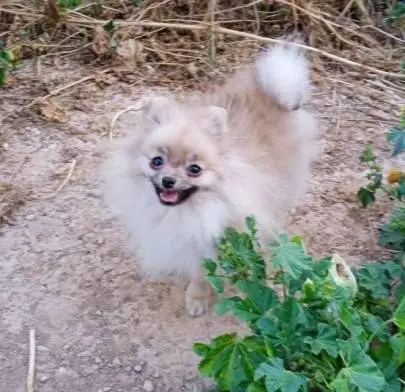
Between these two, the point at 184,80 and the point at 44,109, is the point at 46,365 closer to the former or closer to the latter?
the point at 44,109

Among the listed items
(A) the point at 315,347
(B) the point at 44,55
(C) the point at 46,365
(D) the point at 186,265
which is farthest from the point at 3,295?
(B) the point at 44,55

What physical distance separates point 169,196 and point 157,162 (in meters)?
0.10

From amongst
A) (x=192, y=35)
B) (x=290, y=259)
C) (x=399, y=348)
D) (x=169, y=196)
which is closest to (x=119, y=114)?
(x=192, y=35)

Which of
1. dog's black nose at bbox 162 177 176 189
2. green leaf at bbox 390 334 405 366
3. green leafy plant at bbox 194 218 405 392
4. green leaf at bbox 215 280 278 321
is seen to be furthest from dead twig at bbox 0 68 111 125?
green leaf at bbox 390 334 405 366

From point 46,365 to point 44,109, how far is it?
4.47ft

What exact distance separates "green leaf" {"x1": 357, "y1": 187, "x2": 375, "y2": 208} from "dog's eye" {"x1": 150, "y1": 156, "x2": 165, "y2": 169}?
2.99 ft

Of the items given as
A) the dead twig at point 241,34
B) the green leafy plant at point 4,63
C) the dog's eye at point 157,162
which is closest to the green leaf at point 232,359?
the dog's eye at point 157,162

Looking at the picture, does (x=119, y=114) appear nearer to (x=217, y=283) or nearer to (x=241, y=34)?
(x=241, y=34)

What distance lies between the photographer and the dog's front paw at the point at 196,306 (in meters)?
2.66

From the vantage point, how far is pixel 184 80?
3775mm

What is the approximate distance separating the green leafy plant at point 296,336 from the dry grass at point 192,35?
188 cm

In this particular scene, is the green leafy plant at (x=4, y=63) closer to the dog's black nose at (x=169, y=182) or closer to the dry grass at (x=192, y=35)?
the dry grass at (x=192, y=35)

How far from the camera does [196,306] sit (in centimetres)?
265

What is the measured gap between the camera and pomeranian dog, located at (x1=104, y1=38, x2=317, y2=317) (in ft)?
7.75
